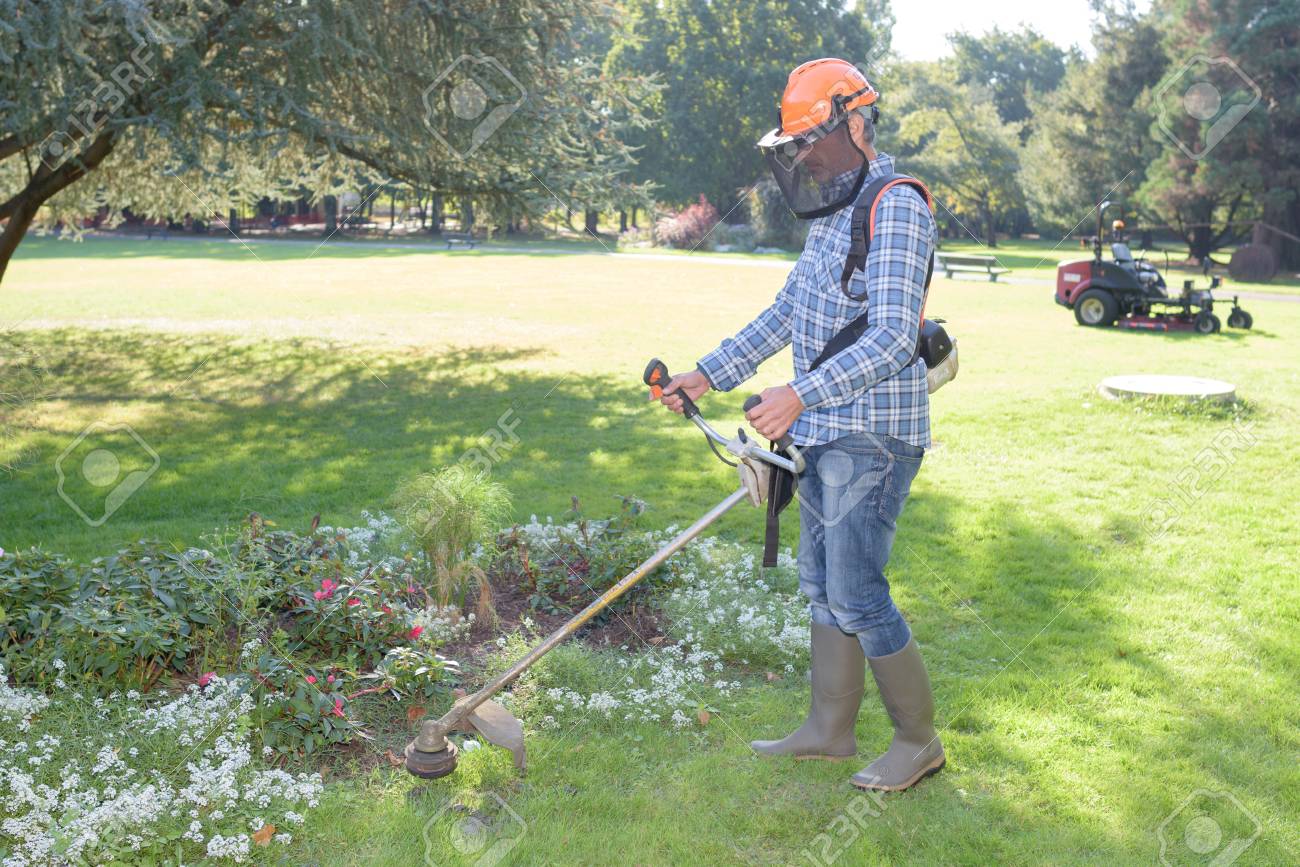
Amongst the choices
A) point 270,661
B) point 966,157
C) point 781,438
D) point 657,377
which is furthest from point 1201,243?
point 270,661

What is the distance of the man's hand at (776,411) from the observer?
3.21m

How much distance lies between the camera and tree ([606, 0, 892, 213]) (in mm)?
48062

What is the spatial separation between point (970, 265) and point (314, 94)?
2154cm

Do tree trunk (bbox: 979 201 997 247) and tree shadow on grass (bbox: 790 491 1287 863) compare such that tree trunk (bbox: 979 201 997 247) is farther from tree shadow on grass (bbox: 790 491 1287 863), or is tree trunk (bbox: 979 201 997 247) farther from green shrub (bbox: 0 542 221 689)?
green shrub (bbox: 0 542 221 689)

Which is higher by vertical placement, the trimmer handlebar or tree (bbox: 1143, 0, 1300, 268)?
tree (bbox: 1143, 0, 1300, 268)

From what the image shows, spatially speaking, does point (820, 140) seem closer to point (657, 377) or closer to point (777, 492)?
point (657, 377)

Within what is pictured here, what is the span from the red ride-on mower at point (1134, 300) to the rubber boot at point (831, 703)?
569 inches

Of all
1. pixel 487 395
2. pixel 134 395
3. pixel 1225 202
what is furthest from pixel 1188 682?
pixel 1225 202

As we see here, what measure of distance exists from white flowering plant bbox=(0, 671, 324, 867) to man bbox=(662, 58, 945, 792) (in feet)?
6.16

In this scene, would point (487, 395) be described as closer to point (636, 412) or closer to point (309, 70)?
point (636, 412)

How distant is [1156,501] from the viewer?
735cm

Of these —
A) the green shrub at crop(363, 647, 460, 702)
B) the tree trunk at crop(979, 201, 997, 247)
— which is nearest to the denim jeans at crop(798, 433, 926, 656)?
the green shrub at crop(363, 647, 460, 702)

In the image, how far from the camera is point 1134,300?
17016 millimetres

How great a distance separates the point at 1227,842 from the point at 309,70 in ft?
Result: 36.6
